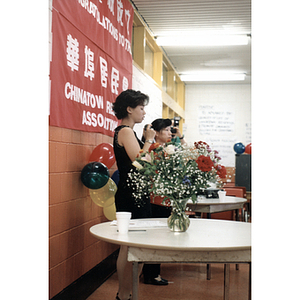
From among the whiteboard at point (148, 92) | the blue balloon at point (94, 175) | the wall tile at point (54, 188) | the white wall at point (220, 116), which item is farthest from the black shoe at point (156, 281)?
the white wall at point (220, 116)

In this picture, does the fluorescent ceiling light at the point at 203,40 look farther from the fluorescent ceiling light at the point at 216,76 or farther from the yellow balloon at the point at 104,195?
the yellow balloon at the point at 104,195

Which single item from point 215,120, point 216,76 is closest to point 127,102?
point 216,76

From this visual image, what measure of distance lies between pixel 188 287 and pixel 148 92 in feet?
11.3

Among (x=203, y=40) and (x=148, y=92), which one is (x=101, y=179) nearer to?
(x=148, y=92)

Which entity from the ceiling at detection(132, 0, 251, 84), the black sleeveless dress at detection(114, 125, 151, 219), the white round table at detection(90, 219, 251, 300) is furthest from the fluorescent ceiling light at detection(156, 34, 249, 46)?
the white round table at detection(90, 219, 251, 300)

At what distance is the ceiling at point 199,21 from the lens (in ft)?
16.9

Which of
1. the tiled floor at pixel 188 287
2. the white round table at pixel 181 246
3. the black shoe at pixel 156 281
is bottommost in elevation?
the tiled floor at pixel 188 287

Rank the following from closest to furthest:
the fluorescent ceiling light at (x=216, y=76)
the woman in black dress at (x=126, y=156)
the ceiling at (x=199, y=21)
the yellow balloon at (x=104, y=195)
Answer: the woman in black dress at (x=126, y=156)
the yellow balloon at (x=104, y=195)
the ceiling at (x=199, y=21)
the fluorescent ceiling light at (x=216, y=76)

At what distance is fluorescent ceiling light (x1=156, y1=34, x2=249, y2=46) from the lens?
6.27 meters

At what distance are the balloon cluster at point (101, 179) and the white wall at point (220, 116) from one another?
297 inches

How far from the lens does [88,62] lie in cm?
320
